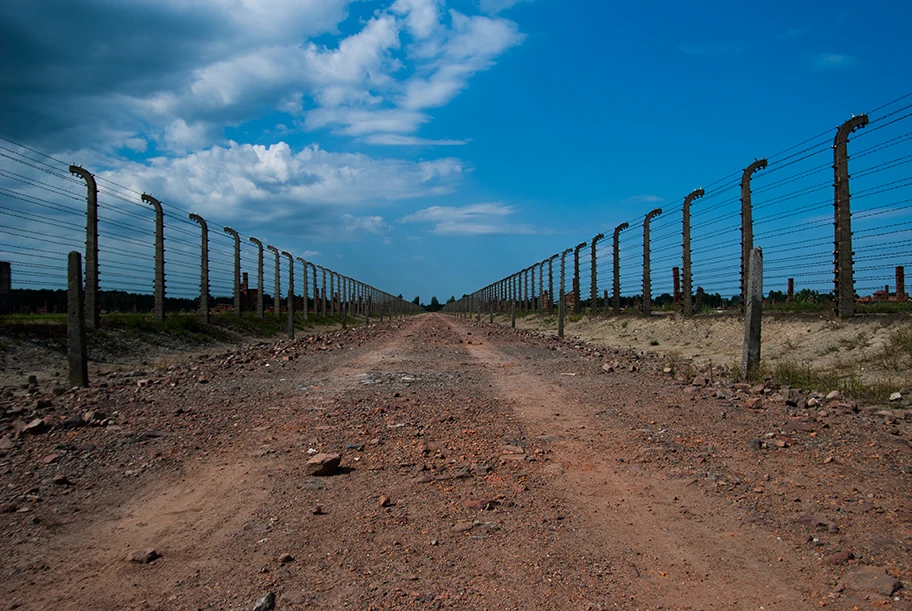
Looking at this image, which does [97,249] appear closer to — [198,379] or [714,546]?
[198,379]

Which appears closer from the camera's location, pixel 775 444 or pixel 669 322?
pixel 775 444

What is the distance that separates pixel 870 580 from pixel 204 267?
18028 millimetres

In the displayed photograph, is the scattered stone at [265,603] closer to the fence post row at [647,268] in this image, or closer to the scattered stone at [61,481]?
the scattered stone at [61,481]

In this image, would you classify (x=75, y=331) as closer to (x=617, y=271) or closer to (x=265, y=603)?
(x=265, y=603)

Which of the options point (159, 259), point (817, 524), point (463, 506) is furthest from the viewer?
point (159, 259)

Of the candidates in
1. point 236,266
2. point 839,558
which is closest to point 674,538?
point 839,558

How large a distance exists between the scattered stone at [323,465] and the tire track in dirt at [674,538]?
4.27ft

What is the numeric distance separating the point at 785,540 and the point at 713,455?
1.41 meters

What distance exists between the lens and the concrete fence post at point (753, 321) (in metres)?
7.80

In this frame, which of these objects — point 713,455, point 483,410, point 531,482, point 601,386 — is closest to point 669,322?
point 601,386

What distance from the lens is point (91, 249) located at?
39.9 feet

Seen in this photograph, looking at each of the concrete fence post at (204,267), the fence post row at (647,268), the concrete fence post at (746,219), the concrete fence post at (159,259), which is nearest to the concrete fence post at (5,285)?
the concrete fence post at (159,259)

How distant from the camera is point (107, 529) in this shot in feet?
10.0

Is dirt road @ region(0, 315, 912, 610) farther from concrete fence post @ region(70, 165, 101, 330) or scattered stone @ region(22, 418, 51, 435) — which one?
concrete fence post @ region(70, 165, 101, 330)
